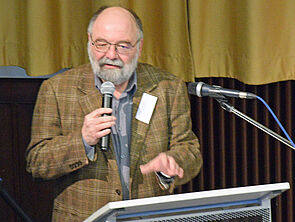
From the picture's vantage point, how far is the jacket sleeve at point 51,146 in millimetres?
1889

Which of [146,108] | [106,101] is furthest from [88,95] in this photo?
[106,101]

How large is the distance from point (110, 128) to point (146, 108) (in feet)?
0.66

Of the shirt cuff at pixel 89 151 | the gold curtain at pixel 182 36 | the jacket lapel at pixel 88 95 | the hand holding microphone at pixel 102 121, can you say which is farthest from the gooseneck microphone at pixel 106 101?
the gold curtain at pixel 182 36

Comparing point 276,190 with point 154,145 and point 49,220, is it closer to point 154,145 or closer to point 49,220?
point 154,145

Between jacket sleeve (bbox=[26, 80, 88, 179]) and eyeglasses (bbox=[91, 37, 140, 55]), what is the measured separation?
287 mm

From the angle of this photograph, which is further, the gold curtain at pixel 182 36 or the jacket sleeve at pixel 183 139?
the gold curtain at pixel 182 36

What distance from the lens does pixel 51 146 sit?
192 cm

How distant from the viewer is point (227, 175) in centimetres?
301

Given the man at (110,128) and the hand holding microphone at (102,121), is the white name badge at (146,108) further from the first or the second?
the hand holding microphone at (102,121)

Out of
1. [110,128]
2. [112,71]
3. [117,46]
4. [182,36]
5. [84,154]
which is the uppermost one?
[182,36]

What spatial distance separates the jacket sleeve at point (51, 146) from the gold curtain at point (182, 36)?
60cm

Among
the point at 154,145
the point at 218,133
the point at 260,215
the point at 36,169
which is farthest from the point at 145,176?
the point at 218,133

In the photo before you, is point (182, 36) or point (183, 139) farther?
point (182, 36)

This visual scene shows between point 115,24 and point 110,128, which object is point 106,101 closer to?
point 110,128
